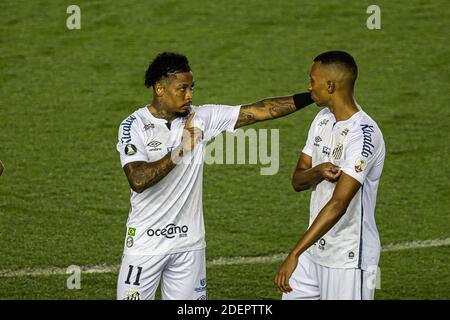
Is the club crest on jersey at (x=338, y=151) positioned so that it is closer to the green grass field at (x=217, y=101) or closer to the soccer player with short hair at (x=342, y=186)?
the soccer player with short hair at (x=342, y=186)

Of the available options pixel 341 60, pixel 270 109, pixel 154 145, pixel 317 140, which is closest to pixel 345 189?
pixel 317 140

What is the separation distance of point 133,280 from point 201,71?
1036 centimetres

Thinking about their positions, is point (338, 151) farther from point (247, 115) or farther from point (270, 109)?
point (247, 115)

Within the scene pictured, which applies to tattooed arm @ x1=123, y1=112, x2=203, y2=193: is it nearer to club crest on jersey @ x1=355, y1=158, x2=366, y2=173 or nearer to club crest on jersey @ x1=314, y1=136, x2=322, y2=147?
club crest on jersey @ x1=314, y1=136, x2=322, y2=147

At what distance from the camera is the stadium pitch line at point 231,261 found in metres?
10.6

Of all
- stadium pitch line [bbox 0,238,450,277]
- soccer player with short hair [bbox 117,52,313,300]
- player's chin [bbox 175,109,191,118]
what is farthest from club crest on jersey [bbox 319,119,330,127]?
stadium pitch line [bbox 0,238,450,277]

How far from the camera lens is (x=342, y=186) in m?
6.86

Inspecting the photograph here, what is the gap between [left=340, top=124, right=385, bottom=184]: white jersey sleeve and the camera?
6.89m

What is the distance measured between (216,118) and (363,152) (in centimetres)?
123

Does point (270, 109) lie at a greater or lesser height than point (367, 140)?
greater

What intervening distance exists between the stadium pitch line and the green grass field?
3.8 inches

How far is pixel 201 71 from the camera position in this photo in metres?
17.4

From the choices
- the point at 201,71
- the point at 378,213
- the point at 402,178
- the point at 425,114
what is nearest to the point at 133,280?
the point at 378,213

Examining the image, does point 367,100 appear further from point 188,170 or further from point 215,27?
point 188,170
